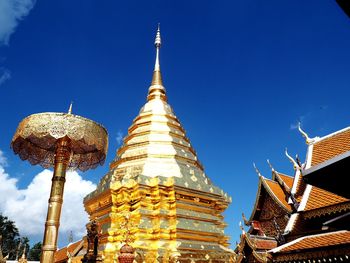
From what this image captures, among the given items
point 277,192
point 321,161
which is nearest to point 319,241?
point 321,161

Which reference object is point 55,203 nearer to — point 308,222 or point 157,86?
point 308,222

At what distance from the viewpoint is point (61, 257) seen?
64.6 feet

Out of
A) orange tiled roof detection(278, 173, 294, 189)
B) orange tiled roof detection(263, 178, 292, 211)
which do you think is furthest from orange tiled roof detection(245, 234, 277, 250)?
orange tiled roof detection(278, 173, 294, 189)

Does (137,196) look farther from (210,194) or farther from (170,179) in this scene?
(210,194)

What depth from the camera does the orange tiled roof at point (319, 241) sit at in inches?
299

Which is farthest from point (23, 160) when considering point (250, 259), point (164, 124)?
point (250, 259)

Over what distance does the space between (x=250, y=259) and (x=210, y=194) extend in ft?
10.8

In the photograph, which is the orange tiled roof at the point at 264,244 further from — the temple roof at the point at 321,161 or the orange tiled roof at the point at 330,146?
the orange tiled roof at the point at 330,146

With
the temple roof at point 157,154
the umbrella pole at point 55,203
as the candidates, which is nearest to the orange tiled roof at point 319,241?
the temple roof at point 157,154

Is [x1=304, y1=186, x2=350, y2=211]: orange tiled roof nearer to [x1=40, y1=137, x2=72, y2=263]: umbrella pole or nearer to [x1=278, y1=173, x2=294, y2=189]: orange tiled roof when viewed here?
[x1=278, y1=173, x2=294, y2=189]: orange tiled roof

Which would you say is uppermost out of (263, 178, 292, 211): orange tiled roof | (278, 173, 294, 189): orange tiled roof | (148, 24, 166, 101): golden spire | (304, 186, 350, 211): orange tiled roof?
(148, 24, 166, 101): golden spire

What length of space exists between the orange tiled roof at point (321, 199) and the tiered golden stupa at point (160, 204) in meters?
2.82

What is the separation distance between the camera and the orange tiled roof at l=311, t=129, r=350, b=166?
32.9 ft

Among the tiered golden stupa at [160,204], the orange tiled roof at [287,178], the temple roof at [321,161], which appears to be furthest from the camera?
the orange tiled roof at [287,178]
